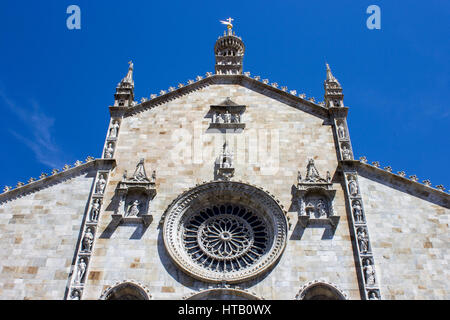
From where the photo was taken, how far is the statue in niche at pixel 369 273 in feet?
52.1

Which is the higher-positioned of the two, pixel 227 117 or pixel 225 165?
pixel 227 117

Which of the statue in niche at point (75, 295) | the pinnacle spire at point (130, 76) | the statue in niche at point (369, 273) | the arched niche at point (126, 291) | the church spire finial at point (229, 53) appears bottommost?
the statue in niche at point (75, 295)

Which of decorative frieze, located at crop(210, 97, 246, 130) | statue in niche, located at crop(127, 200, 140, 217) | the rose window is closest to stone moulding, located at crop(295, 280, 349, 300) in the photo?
the rose window

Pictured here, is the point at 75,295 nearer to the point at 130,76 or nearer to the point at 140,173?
the point at 140,173

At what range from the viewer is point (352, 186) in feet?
61.0

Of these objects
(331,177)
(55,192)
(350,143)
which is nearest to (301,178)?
(331,177)

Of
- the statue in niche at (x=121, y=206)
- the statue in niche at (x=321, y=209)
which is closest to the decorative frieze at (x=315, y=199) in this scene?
the statue in niche at (x=321, y=209)

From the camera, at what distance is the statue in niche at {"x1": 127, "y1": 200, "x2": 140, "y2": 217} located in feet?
59.2

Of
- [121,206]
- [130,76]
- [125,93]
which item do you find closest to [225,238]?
[121,206]

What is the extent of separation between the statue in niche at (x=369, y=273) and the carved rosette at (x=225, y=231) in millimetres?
3020

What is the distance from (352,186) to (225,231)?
5.48 meters

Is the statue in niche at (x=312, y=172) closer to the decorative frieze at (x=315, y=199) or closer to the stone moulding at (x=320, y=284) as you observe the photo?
the decorative frieze at (x=315, y=199)

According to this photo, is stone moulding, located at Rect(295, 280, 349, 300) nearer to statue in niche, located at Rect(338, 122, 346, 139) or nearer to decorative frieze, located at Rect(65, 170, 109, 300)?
statue in niche, located at Rect(338, 122, 346, 139)

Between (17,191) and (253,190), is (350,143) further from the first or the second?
(17,191)
